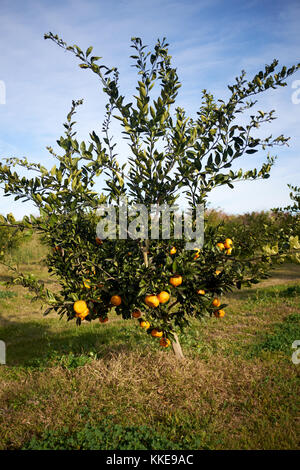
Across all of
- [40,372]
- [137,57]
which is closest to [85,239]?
[137,57]

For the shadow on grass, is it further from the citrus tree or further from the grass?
the citrus tree

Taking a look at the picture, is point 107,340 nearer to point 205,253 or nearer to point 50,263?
point 50,263

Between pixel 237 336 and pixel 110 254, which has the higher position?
pixel 110 254

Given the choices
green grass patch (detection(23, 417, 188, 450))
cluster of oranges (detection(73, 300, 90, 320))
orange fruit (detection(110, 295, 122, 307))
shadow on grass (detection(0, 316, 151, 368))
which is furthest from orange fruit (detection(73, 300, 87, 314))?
shadow on grass (detection(0, 316, 151, 368))

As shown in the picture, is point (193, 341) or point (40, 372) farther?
point (193, 341)

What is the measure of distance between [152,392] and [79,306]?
66.0 inches

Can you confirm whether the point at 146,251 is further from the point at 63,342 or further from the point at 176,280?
the point at 63,342

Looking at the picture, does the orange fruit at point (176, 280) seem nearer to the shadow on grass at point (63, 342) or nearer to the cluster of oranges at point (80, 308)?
the cluster of oranges at point (80, 308)

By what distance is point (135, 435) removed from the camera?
9.62ft

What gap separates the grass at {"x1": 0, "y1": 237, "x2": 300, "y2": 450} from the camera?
2994 mm

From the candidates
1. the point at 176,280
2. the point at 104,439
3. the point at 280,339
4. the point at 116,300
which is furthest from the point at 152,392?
the point at 280,339

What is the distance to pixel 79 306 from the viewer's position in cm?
282
